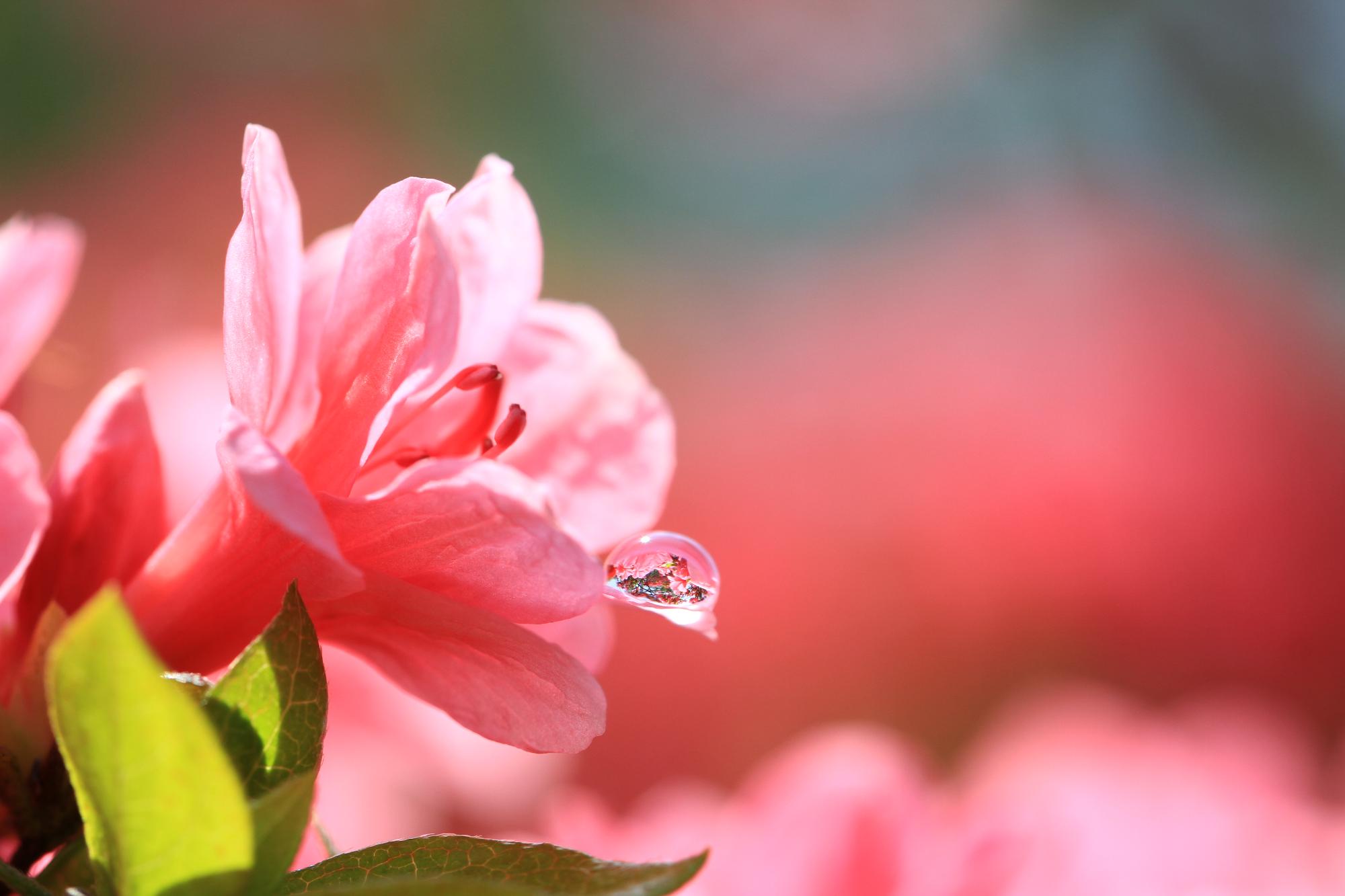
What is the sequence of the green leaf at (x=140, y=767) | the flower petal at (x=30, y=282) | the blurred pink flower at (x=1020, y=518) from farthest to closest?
the blurred pink flower at (x=1020, y=518), the flower petal at (x=30, y=282), the green leaf at (x=140, y=767)

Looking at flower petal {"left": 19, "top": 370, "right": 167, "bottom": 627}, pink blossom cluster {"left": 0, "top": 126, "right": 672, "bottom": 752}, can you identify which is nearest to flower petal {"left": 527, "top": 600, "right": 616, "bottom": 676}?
pink blossom cluster {"left": 0, "top": 126, "right": 672, "bottom": 752}

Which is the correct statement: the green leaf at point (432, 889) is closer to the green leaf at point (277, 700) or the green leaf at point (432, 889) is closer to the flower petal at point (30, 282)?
the green leaf at point (277, 700)

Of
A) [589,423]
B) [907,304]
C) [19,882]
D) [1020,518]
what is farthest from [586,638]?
[907,304]

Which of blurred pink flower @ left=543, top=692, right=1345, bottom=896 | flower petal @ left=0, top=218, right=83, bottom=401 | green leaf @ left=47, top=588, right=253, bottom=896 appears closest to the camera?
green leaf @ left=47, top=588, right=253, bottom=896

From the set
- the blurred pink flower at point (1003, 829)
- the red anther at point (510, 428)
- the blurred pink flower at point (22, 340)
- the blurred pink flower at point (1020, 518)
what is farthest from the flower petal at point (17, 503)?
the blurred pink flower at point (1020, 518)

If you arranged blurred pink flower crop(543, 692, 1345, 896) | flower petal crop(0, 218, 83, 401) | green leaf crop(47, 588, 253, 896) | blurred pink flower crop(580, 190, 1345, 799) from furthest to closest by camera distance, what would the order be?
1. blurred pink flower crop(580, 190, 1345, 799)
2. blurred pink flower crop(543, 692, 1345, 896)
3. flower petal crop(0, 218, 83, 401)
4. green leaf crop(47, 588, 253, 896)

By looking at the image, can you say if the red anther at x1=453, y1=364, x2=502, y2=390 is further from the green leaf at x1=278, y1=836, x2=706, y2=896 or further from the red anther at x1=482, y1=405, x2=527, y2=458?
the green leaf at x1=278, y1=836, x2=706, y2=896
